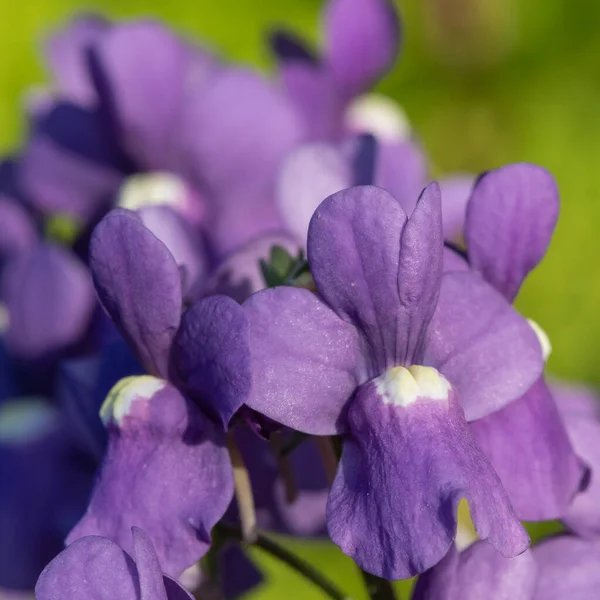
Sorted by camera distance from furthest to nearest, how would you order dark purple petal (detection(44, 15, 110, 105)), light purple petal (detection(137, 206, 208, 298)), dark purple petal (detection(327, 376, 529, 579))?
dark purple petal (detection(44, 15, 110, 105)), light purple petal (detection(137, 206, 208, 298)), dark purple petal (detection(327, 376, 529, 579))

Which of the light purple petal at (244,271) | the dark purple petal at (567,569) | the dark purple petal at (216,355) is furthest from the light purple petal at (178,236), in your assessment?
the dark purple petal at (567,569)

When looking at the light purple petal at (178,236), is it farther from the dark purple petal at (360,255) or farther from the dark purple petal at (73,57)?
the dark purple petal at (73,57)

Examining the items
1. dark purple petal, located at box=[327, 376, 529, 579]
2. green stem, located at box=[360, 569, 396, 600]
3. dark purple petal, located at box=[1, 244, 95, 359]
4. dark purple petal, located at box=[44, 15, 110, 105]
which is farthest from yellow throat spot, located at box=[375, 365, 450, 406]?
dark purple petal, located at box=[44, 15, 110, 105]

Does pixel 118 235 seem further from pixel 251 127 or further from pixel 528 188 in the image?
pixel 251 127

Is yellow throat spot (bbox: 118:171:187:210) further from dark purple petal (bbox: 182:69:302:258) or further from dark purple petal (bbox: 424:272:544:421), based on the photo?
dark purple petal (bbox: 424:272:544:421)

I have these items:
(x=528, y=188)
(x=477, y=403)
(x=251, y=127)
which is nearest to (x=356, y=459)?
(x=477, y=403)

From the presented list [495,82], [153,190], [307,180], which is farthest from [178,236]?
[495,82]
